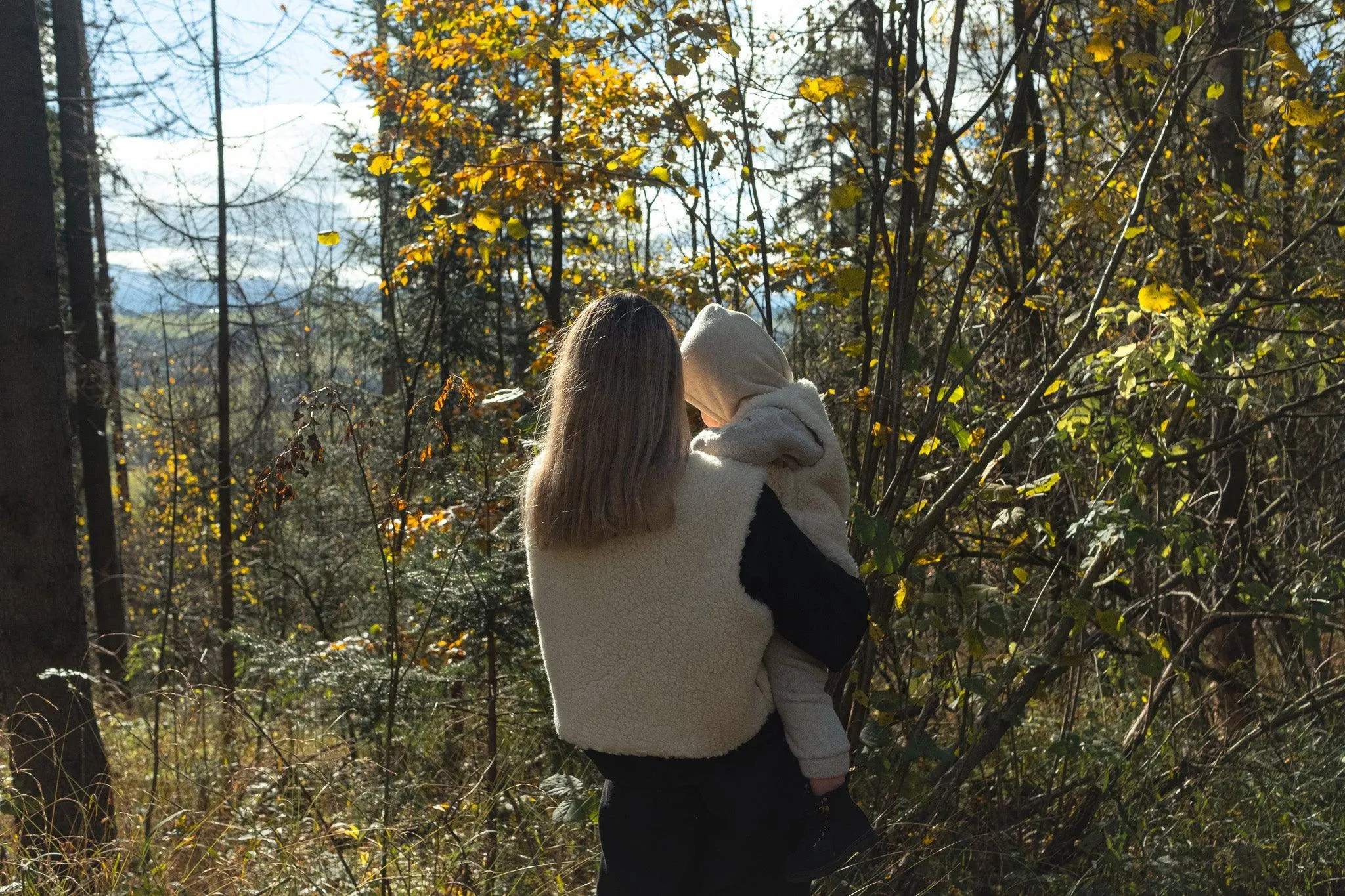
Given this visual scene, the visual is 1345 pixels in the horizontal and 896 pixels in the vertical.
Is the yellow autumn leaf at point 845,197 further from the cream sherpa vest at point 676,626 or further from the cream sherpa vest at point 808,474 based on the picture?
the cream sherpa vest at point 676,626

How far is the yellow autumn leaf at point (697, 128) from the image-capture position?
10.9ft

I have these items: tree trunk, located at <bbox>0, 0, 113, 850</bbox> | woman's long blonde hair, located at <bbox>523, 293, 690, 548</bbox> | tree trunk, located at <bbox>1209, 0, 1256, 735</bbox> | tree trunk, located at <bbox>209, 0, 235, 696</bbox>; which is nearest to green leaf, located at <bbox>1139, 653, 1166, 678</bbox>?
tree trunk, located at <bbox>1209, 0, 1256, 735</bbox>

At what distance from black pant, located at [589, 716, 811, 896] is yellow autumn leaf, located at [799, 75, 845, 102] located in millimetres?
1870

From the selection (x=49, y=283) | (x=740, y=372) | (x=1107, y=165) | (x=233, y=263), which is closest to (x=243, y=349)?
(x=233, y=263)

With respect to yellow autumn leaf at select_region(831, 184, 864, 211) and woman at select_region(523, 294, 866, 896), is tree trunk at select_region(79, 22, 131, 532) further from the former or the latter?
woman at select_region(523, 294, 866, 896)

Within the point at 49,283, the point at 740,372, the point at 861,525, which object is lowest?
the point at 861,525

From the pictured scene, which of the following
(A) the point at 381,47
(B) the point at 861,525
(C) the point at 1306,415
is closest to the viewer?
(B) the point at 861,525

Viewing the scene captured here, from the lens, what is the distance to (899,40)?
123 inches

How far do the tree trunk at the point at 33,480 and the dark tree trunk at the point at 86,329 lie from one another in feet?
14.9

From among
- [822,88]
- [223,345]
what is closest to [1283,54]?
[822,88]

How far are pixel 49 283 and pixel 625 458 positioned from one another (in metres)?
3.22

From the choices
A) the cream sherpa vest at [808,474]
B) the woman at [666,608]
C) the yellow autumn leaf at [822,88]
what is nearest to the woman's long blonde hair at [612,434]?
the woman at [666,608]

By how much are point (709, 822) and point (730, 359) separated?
35.4 inches

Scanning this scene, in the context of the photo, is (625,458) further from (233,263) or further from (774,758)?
(233,263)
